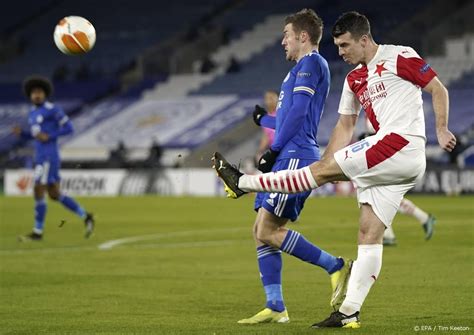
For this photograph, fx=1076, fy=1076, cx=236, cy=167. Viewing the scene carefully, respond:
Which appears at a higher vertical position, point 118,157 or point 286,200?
point 118,157

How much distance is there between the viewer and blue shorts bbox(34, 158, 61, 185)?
59.2ft

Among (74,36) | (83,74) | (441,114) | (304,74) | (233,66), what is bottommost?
(441,114)

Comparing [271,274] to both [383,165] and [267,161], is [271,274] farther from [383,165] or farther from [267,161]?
[383,165]

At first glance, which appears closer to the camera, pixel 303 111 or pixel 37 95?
pixel 303 111

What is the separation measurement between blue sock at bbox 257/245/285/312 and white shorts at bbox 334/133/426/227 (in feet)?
4.23

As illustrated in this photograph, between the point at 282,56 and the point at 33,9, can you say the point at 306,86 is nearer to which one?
the point at 282,56

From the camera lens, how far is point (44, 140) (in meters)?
18.1

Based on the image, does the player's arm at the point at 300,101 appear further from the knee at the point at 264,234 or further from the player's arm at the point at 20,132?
the player's arm at the point at 20,132

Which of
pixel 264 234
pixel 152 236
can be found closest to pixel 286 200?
pixel 264 234

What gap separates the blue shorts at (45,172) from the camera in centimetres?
1805

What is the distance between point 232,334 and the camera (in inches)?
307

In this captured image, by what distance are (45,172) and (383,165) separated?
1129 centimetres

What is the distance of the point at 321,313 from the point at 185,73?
4441 centimetres

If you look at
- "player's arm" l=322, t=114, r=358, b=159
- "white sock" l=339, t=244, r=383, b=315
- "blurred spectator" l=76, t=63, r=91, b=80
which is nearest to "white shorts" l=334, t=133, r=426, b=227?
"white sock" l=339, t=244, r=383, b=315
